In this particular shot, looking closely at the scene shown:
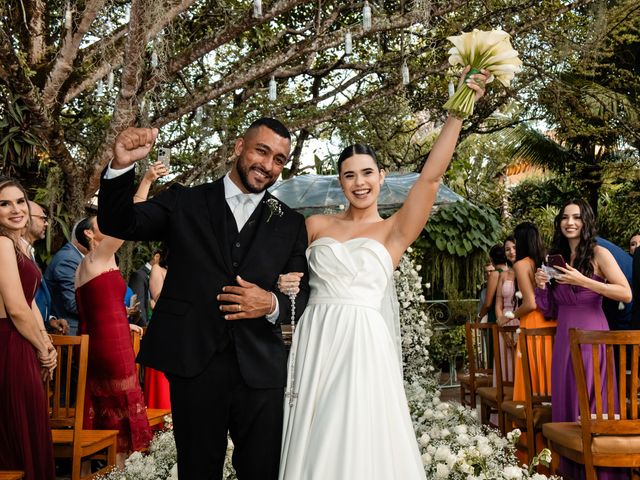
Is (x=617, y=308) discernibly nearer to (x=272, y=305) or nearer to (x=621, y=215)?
(x=272, y=305)

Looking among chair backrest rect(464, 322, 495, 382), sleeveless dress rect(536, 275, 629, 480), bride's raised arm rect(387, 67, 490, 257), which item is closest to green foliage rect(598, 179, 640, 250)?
chair backrest rect(464, 322, 495, 382)

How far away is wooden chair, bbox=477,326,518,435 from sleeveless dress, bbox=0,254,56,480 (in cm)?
353

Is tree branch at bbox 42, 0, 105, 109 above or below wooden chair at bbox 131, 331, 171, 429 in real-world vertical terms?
above

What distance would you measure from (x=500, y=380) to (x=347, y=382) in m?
3.26

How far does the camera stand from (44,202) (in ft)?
27.1

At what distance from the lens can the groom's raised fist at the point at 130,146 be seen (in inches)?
95.3

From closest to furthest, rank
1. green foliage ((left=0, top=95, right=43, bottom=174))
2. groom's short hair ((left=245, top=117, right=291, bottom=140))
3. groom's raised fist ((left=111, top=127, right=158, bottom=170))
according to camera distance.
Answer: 1. groom's raised fist ((left=111, top=127, right=158, bottom=170))
2. groom's short hair ((left=245, top=117, right=291, bottom=140))
3. green foliage ((left=0, top=95, right=43, bottom=174))

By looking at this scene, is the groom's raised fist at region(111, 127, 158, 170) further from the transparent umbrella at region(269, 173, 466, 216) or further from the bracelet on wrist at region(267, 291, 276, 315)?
the transparent umbrella at region(269, 173, 466, 216)

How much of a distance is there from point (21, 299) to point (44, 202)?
492 cm

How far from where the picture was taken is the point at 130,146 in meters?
2.42

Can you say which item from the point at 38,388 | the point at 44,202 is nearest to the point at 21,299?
the point at 38,388

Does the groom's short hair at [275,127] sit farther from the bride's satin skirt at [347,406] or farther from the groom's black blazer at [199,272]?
the bride's satin skirt at [347,406]

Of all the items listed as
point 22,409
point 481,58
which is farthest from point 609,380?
point 22,409

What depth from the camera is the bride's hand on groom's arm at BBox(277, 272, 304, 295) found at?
266cm
